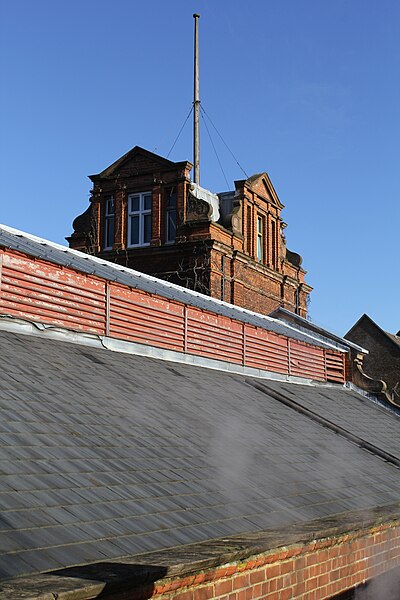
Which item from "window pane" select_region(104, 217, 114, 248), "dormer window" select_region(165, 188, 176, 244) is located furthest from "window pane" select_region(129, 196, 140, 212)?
"dormer window" select_region(165, 188, 176, 244)

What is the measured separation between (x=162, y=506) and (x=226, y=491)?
1.27 m

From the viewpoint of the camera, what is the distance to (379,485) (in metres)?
10.9

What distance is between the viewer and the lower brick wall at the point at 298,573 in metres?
5.13

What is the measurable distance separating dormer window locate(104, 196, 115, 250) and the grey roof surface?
13888mm

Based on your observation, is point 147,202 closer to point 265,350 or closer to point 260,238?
point 260,238

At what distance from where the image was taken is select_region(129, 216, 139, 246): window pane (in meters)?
26.1

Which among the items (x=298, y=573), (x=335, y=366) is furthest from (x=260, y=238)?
(x=298, y=573)

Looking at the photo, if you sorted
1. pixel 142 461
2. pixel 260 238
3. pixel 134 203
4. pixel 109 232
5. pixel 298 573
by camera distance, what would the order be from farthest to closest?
pixel 260 238
pixel 109 232
pixel 134 203
pixel 142 461
pixel 298 573

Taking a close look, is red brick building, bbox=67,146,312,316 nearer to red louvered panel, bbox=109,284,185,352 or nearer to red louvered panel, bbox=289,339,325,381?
red louvered panel, bbox=289,339,325,381

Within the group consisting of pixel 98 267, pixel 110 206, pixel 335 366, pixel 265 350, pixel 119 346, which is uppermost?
pixel 110 206

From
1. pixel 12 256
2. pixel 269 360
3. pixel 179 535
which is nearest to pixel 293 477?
pixel 179 535

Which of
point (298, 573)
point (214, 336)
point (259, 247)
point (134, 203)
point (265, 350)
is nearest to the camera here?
point (298, 573)

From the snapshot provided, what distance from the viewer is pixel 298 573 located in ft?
22.4

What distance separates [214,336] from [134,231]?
11453mm
